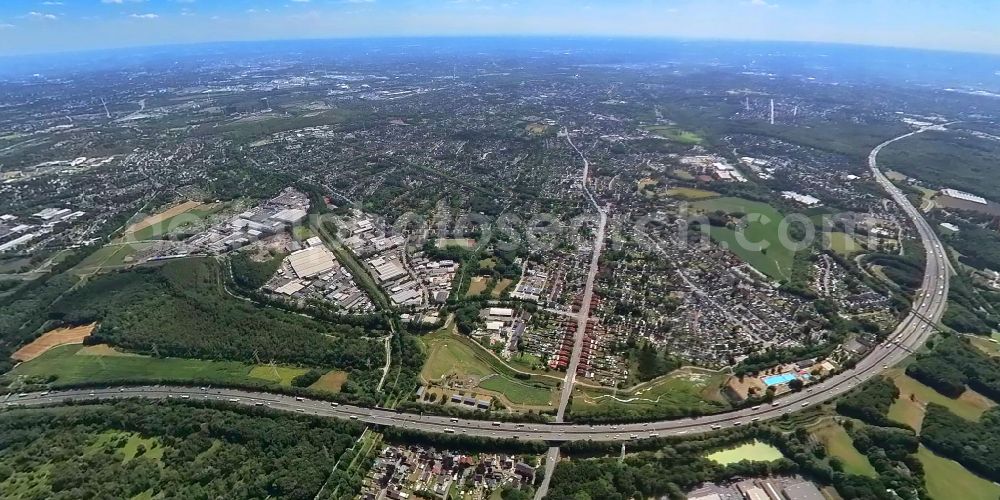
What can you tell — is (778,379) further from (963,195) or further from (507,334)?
(963,195)

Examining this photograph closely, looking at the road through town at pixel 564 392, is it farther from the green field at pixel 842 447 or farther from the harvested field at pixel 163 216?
the harvested field at pixel 163 216

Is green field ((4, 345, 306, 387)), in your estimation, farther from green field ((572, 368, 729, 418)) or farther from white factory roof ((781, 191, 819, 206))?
white factory roof ((781, 191, 819, 206))

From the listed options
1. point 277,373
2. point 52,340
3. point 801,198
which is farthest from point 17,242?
point 801,198

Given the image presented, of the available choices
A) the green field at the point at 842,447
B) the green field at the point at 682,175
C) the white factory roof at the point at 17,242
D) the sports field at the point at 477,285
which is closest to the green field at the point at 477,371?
the sports field at the point at 477,285

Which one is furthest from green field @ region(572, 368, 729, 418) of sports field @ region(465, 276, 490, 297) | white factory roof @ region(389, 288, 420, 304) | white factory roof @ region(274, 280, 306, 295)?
white factory roof @ region(274, 280, 306, 295)

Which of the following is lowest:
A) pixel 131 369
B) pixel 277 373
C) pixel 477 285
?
pixel 277 373

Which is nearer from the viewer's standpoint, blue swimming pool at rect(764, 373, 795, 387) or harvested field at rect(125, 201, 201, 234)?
blue swimming pool at rect(764, 373, 795, 387)
